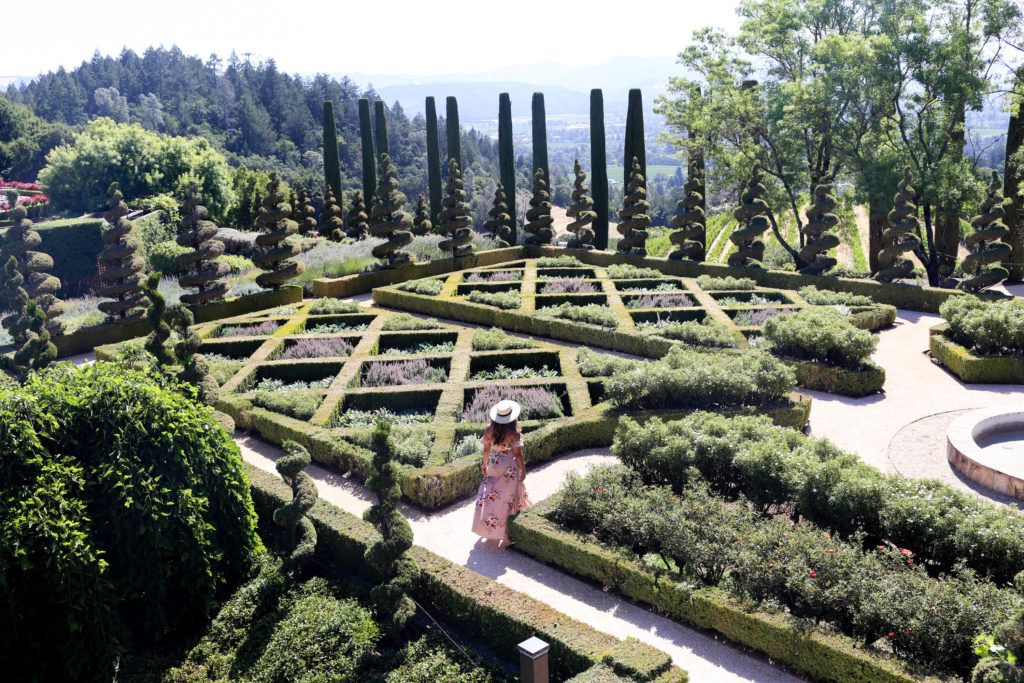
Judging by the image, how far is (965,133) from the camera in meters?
23.0

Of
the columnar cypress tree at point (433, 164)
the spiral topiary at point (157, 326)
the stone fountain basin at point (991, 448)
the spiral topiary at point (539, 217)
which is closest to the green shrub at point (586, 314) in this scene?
the stone fountain basin at point (991, 448)

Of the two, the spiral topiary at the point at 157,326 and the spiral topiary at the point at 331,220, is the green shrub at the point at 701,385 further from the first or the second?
the spiral topiary at the point at 331,220

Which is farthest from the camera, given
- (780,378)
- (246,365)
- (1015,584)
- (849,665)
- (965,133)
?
(965,133)

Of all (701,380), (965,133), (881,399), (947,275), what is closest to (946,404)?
(881,399)

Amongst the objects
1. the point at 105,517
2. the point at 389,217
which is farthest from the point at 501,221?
the point at 105,517

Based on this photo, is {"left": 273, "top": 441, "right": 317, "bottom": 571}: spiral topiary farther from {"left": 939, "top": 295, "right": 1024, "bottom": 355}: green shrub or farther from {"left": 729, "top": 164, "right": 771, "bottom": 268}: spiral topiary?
Answer: {"left": 729, "top": 164, "right": 771, "bottom": 268}: spiral topiary

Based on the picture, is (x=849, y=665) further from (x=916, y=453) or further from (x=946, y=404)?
(x=946, y=404)

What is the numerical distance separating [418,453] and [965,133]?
63.9 feet

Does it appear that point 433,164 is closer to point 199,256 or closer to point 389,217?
point 389,217

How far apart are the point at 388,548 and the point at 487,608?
1065mm

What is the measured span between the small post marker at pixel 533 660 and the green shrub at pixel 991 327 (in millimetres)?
11587

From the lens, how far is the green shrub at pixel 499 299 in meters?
19.0

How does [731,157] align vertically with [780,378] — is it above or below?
above

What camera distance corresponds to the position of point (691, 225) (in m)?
24.0
